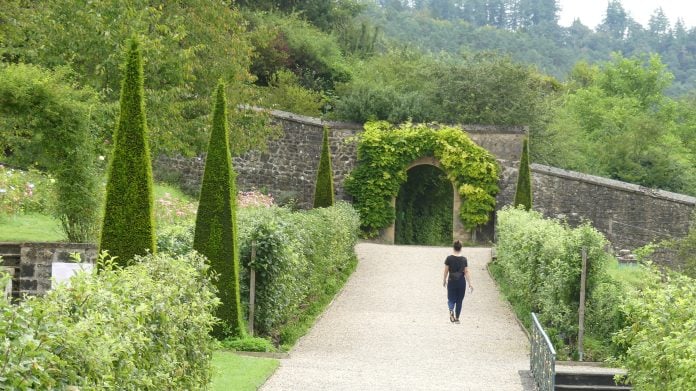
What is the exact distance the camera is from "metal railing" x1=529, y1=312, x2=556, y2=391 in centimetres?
1106

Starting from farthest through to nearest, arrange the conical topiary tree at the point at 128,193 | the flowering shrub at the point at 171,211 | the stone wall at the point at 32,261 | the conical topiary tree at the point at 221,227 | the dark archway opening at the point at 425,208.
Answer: the dark archway opening at the point at 425,208
the flowering shrub at the point at 171,211
the stone wall at the point at 32,261
the conical topiary tree at the point at 221,227
the conical topiary tree at the point at 128,193

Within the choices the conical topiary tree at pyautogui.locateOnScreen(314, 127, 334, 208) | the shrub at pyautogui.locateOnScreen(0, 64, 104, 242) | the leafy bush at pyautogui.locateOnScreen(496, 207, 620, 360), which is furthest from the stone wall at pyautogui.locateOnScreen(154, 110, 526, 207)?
the shrub at pyautogui.locateOnScreen(0, 64, 104, 242)

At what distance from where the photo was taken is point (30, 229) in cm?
1847

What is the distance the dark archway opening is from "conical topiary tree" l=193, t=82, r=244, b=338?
19047 millimetres

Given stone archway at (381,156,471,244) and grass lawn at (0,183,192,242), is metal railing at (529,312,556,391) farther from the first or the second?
stone archway at (381,156,471,244)

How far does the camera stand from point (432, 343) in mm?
16391

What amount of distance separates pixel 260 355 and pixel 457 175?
17.7 m

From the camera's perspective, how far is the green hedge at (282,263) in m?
15.6

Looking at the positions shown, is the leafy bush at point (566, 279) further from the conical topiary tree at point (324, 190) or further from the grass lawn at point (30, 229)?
the conical topiary tree at point (324, 190)

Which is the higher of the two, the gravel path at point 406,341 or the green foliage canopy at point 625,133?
the green foliage canopy at point 625,133

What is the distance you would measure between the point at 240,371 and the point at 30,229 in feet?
24.6

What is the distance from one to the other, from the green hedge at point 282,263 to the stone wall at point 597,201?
12.3 meters

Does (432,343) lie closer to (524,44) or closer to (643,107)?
(643,107)

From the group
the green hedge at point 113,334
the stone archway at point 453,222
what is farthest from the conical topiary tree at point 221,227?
the stone archway at point 453,222
